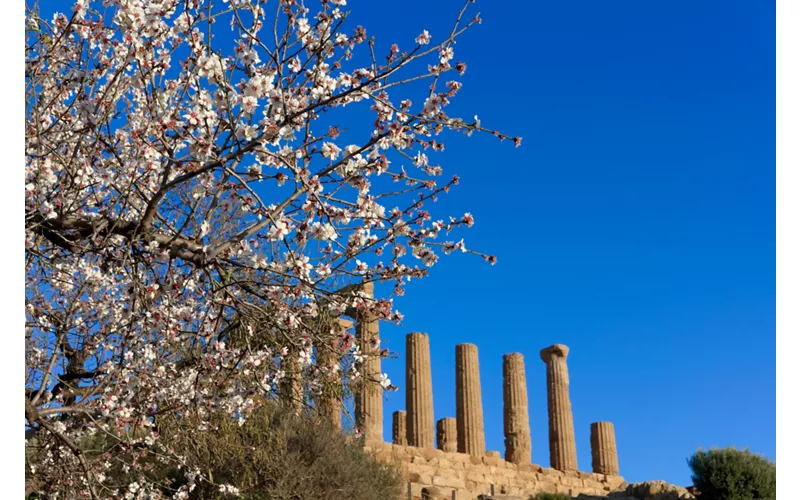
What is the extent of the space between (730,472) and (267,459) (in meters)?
13.5

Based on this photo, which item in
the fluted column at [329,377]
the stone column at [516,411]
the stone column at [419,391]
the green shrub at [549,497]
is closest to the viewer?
the fluted column at [329,377]

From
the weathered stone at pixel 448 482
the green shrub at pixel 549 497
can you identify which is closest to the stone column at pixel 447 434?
the weathered stone at pixel 448 482

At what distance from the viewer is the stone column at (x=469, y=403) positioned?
28.8 meters

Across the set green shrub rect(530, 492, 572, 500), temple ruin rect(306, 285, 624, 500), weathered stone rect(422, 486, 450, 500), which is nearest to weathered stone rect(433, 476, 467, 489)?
temple ruin rect(306, 285, 624, 500)

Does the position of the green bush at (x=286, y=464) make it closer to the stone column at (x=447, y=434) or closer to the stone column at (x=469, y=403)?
the stone column at (x=469, y=403)

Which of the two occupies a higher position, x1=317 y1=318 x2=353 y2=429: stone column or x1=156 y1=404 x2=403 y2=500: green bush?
x1=156 y1=404 x2=403 y2=500: green bush

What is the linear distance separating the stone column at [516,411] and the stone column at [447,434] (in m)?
1.92

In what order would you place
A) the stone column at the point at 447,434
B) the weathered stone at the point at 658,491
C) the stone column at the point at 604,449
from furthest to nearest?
1. the stone column at the point at 604,449
2. the stone column at the point at 447,434
3. the weathered stone at the point at 658,491

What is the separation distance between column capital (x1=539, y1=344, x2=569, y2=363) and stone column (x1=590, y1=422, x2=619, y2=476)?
306cm

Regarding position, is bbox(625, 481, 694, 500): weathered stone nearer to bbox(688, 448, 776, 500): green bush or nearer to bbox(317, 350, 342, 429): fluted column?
bbox(688, 448, 776, 500): green bush

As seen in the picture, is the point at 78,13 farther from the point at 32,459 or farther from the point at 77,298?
the point at 32,459

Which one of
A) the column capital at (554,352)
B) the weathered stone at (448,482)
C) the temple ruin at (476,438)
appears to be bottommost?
the weathered stone at (448,482)

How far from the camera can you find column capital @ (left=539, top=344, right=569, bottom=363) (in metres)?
32.5

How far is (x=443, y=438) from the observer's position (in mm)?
29641
